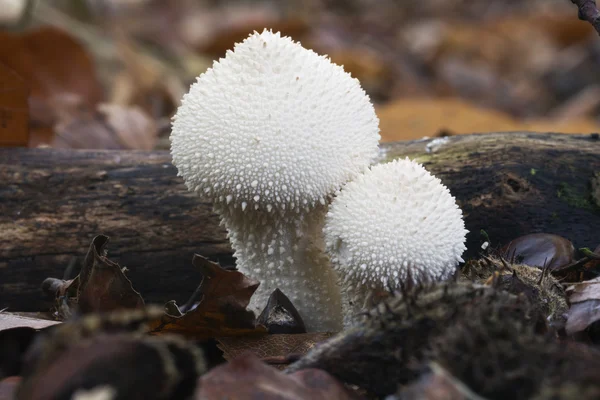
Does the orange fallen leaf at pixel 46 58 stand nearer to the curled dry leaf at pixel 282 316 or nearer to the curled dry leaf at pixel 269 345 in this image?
the curled dry leaf at pixel 282 316

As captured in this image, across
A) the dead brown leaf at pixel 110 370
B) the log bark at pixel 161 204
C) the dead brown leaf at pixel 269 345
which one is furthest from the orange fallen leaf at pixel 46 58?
the dead brown leaf at pixel 110 370

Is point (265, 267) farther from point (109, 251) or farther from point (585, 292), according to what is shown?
point (585, 292)

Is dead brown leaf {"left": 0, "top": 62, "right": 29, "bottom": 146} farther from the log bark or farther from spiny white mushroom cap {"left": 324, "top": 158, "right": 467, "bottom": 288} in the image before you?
spiny white mushroom cap {"left": 324, "top": 158, "right": 467, "bottom": 288}

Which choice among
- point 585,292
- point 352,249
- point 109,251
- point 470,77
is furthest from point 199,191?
point 470,77

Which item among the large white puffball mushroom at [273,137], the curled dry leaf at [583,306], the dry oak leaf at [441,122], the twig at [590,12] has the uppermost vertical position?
the dry oak leaf at [441,122]

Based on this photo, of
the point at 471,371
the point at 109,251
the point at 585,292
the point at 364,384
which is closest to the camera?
the point at 471,371

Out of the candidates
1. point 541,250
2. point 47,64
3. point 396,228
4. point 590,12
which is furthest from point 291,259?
point 47,64
